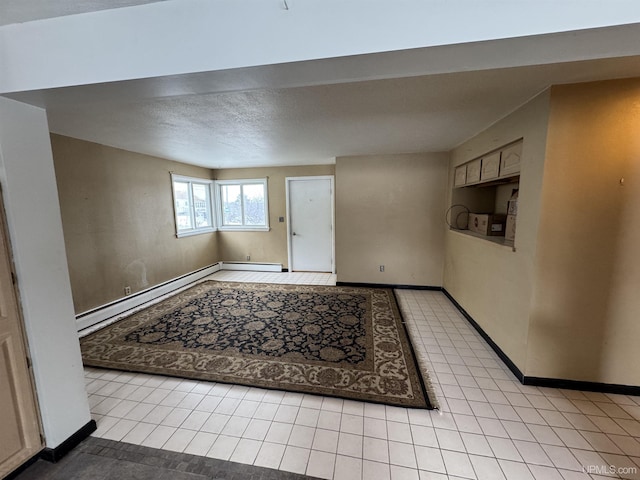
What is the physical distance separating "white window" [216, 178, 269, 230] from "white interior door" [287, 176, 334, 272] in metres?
0.62

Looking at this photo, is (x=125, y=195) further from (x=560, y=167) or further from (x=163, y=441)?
(x=560, y=167)

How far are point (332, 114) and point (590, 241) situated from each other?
220cm

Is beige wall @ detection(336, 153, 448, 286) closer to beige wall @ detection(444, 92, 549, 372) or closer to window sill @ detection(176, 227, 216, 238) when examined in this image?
beige wall @ detection(444, 92, 549, 372)

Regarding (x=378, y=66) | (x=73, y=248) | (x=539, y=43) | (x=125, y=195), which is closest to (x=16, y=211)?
(x=378, y=66)

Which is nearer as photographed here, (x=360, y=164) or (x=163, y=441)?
(x=163, y=441)

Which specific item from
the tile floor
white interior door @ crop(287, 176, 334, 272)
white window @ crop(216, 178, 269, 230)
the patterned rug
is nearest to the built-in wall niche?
the tile floor

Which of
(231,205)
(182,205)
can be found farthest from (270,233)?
(182,205)

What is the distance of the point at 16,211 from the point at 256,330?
2155 mm

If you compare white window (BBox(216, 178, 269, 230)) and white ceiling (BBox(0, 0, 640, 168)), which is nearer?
white ceiling (BBox(0, 0, 640, 168))

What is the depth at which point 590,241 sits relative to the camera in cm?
184

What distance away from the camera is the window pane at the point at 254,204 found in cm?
556

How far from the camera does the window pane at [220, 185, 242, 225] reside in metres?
5.68

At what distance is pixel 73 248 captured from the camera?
2.95 meters

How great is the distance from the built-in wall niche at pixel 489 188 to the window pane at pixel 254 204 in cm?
370
